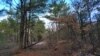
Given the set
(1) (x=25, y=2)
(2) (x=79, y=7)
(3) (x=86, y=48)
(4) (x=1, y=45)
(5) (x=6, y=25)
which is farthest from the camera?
(5) (x=6, y=25)

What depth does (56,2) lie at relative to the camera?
31.9 metres

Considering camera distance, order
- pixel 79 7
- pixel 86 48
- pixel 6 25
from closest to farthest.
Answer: pixel 86 48
pixel 79 7
pixel 6 25

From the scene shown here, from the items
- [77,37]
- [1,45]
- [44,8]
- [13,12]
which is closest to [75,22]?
[77,37]

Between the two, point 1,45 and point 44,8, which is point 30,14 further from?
point 1,45

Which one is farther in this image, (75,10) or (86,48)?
(75,10)

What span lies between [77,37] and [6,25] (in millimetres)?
22043

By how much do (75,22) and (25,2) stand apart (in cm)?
1369

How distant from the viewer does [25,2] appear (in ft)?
100

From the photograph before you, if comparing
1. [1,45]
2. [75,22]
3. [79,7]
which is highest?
[79,7]

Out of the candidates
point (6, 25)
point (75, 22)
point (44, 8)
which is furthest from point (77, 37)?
point (6, 25)

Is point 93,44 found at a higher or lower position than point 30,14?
lower

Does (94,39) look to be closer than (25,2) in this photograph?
Yes

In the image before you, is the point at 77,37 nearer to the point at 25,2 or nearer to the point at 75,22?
the point at 75,22

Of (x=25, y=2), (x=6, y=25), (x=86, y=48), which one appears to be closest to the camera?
(x=86, y=48)
